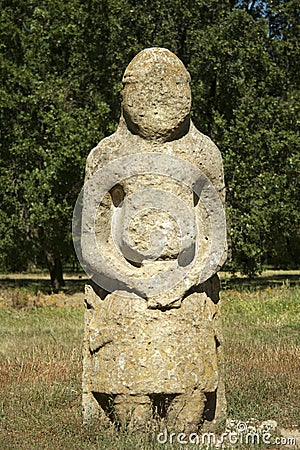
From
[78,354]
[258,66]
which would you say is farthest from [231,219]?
[78,354]

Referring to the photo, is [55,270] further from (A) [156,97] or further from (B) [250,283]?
→ (A) [156,97]

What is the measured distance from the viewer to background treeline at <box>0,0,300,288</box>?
59.3ft

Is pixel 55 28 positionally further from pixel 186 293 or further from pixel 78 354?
pixel 186 293

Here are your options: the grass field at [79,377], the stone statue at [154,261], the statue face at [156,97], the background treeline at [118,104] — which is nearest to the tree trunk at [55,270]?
the background treeline at [118,104]

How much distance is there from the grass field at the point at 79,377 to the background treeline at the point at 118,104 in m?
4.43

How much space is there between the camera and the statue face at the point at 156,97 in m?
6.02

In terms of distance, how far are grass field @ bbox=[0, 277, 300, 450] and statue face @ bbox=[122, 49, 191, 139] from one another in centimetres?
242

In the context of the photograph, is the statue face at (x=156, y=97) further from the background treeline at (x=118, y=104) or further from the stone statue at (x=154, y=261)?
the background treeline at (x=118, y=104)

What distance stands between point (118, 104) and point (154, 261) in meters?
13.7

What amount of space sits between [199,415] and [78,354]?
4132mm

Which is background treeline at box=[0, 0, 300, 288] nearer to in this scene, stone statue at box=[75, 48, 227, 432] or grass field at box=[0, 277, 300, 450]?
grass field at box=[0, 277, 300, 450]

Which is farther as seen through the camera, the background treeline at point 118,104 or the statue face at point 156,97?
the background treeline at point 118,104

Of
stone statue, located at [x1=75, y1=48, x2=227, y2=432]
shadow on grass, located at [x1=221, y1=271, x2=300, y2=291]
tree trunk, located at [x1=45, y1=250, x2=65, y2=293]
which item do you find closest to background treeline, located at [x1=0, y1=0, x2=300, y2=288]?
shadow on grass, located at [x1=221, y1=271, x2=300, y2=291]

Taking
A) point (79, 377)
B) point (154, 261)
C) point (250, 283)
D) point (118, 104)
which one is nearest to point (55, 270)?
point (118, 104)
